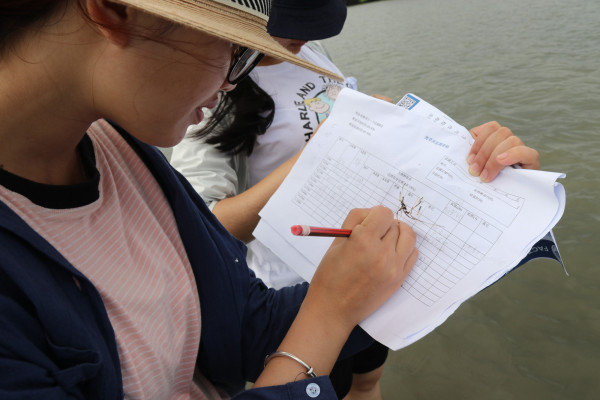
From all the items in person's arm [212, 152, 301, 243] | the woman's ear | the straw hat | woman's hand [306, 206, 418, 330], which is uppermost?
the straw hat

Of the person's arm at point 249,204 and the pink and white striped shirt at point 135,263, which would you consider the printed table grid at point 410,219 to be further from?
the pink and white striped shirt at point 135,263

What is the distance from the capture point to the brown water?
64.9 inches

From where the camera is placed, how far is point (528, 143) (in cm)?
303

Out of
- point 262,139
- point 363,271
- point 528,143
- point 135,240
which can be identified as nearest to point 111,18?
point 135,240

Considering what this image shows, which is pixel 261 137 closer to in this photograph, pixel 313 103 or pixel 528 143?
pixel 313 103

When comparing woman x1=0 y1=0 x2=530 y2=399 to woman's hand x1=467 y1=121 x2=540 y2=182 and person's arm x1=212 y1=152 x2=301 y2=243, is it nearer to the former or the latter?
woman's hand x1=467 y1=121 x2=540 y2=182

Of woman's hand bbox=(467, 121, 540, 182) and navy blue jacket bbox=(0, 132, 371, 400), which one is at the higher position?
woman's hand bbox=(467, 121, 540, 182)

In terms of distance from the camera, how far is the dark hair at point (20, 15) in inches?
19.3

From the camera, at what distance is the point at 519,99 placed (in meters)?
3.73

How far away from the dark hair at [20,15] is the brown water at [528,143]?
1643 millimetres

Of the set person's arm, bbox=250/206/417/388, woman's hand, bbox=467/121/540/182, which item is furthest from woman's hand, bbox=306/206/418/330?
woman's hand, bbox=467/121/540/182

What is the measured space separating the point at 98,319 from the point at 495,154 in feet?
2.37

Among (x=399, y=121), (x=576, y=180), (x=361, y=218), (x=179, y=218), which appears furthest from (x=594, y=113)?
(x=179, y=218)

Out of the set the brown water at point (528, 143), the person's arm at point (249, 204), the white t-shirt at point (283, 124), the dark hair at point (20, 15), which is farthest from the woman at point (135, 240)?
the brown water at point (528, 143)
